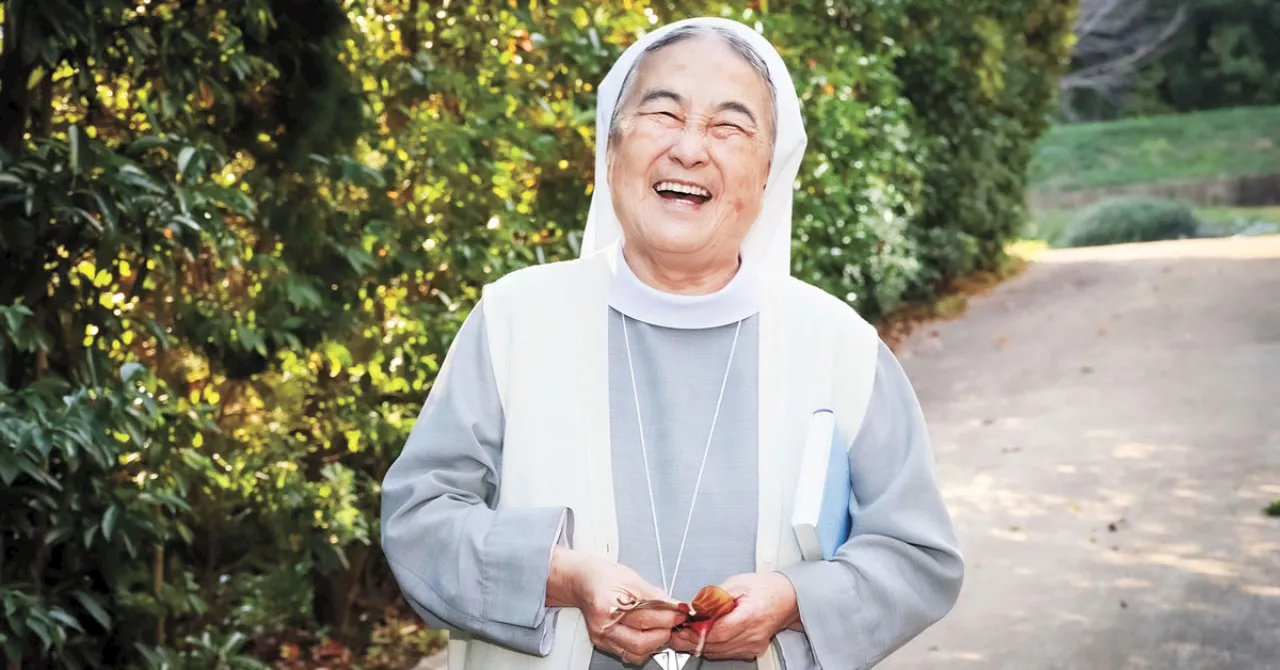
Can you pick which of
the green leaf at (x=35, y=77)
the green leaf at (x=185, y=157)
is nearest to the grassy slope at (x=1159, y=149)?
the green leaf at (x=185, y=157)

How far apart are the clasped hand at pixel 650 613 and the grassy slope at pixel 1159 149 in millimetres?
29951

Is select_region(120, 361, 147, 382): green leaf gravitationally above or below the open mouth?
below

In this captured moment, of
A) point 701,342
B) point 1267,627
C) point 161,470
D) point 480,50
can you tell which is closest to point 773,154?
point 701,342

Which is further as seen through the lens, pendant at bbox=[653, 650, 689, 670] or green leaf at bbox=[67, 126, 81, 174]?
green leaf at bbox=[67, 126, 81, 174]

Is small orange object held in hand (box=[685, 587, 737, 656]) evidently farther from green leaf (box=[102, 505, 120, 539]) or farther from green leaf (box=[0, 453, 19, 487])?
green leaf (box=[102, 505, 120, 539])

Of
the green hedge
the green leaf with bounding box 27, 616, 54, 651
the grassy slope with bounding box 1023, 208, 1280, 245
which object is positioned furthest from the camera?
the grassy slope with bounding box 1023, 208, 1280, 245

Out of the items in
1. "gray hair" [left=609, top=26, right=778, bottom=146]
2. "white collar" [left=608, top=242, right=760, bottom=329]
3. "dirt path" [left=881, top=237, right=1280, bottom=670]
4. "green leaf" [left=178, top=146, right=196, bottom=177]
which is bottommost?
"dirt path" [left=881, top=237, right=1280, bottom=670]

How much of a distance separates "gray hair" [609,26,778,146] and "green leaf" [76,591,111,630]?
2.27 meters

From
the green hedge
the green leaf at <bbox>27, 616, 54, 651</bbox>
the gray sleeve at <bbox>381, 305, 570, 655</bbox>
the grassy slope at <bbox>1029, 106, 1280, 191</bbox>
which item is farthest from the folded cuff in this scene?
the grassy slope at <bbox>1029, 106, 1280, 191</bbox>

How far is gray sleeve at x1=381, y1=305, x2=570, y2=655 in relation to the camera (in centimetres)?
219

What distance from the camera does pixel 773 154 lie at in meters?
2.35

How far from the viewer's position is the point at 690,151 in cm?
223

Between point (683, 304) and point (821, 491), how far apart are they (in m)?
0.36

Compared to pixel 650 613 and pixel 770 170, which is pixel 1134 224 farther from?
pixel 650 613
